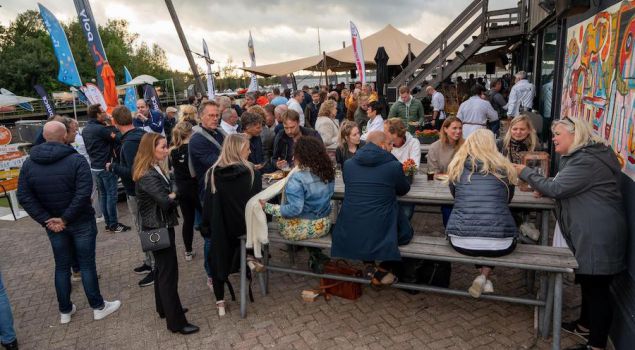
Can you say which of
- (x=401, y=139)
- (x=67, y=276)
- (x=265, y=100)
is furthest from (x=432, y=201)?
(x=265, y=100)

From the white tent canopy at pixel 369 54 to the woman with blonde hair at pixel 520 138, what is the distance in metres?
10.7

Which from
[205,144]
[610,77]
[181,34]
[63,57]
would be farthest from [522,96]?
[63,57]

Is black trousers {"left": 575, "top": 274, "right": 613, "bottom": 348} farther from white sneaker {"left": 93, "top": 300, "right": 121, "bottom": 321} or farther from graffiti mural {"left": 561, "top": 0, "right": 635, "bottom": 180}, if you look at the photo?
white sneaker {"left": 93, "top": 300, "right": 121, "bottom": 321}

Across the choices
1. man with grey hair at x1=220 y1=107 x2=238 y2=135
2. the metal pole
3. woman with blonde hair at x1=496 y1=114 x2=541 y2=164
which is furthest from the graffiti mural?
the metal pole

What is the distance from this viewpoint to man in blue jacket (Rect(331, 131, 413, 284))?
3.48 m

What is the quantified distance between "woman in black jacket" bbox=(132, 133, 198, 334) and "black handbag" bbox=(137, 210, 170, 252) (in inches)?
3.9

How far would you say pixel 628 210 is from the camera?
3.04 meters

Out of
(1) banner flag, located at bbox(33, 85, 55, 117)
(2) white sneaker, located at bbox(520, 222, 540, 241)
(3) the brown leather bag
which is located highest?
(1) banner flag, located at bbox(33, 85, 55, 117)

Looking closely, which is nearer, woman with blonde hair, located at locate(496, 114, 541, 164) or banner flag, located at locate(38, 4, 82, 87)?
woman with blonde hair, located at locate(496, 114, 541, 164)

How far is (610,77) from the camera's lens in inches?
137

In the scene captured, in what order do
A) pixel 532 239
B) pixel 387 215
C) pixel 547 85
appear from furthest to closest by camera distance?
pixel 547 85
pixel 532 239
pixel 387 215

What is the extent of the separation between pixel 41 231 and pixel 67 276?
3832mm

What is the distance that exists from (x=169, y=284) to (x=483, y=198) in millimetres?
2744

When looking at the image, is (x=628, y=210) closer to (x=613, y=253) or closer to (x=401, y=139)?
(x=613, y=253)
